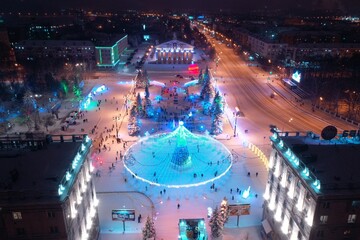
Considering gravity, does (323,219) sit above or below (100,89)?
above

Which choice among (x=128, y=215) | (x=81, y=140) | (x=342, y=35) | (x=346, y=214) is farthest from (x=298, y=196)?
(x=342, y=35)

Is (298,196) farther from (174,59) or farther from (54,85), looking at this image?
(174,59)

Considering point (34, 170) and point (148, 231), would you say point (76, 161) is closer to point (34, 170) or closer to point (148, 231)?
point (34, 170)

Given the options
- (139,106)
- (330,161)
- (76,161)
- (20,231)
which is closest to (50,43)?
(139,106)

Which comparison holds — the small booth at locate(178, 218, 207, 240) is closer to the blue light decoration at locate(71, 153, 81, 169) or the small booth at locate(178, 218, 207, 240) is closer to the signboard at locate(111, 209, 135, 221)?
the signboard at locate(111, 209, 135, 221)

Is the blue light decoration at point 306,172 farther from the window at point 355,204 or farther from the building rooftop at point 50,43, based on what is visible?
the building rooftop at point 50,43

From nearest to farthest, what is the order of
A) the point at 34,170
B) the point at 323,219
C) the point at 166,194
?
the point at 323,219, the point at 34,170, the point at 166,194

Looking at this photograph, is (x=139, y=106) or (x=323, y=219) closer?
(x=323, y=219)
